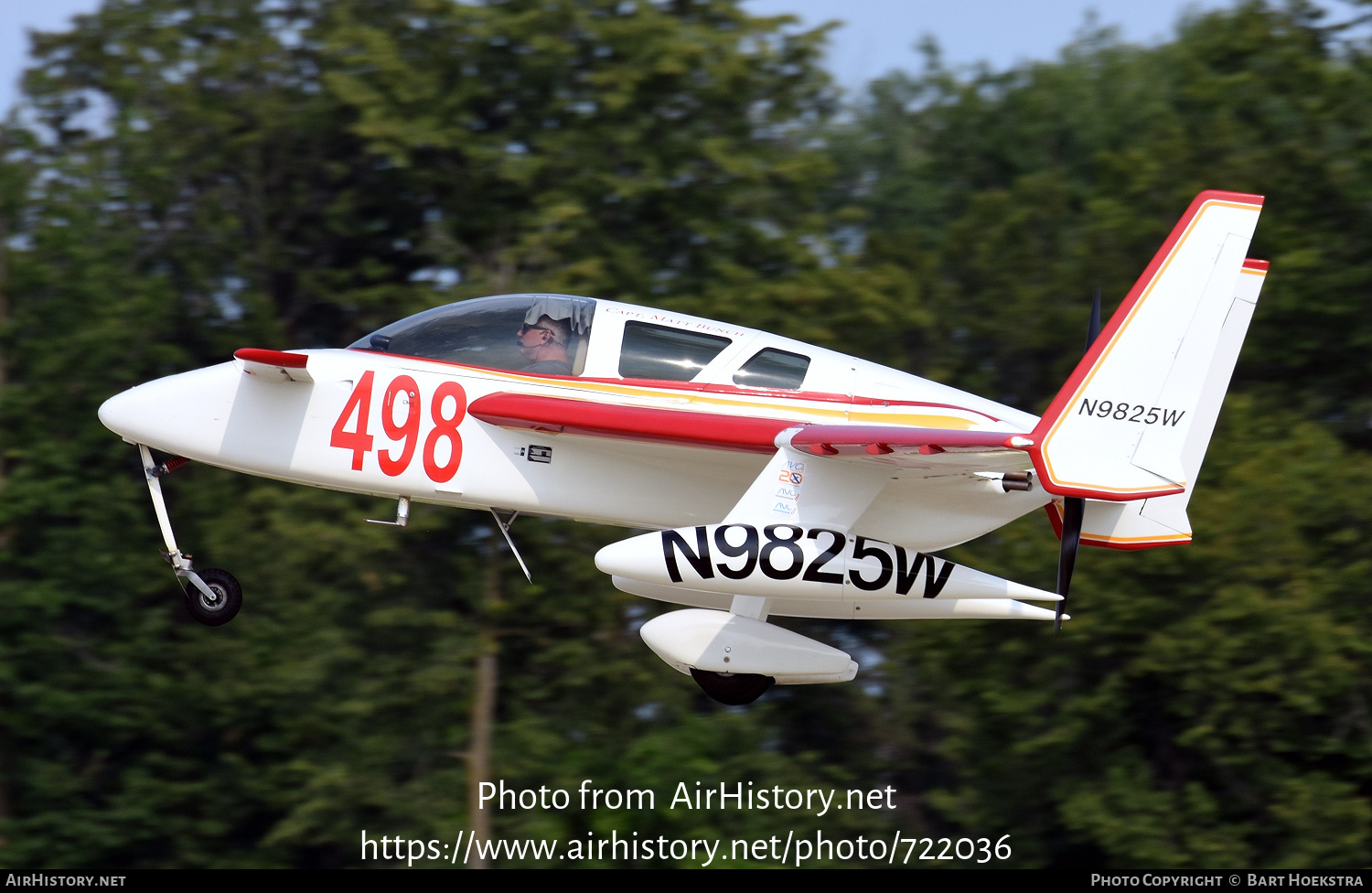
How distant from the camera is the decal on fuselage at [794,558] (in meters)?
10.6

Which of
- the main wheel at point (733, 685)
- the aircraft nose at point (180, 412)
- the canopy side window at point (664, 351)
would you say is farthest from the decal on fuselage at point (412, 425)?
A: the main wheel at point (733, 685)

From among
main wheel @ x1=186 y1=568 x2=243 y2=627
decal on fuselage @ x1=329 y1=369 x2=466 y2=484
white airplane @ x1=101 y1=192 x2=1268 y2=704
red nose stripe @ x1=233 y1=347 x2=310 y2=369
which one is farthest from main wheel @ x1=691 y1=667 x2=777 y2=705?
red nose stripe @ x1=233 y1=347 x2=310 y2=369

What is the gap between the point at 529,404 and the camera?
11.1m

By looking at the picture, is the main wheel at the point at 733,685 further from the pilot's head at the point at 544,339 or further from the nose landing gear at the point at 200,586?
the nose landing gear at the point at 200,586

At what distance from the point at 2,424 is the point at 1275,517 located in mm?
17954

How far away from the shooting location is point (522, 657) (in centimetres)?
2203

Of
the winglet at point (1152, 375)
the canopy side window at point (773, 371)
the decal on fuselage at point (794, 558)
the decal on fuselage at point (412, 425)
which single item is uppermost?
the winglet at point (1152, 375)

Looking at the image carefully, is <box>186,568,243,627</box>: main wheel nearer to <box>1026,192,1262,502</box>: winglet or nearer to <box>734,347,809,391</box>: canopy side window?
<box>734,347,809,391</box>: canopy side window

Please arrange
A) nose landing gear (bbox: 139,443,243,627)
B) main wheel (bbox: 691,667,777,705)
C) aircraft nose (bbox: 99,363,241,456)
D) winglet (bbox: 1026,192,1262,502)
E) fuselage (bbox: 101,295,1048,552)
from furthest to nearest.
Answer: main wheel (bbox: 691,667,777,705)
nose landing gear (bbox: 139,443,243,627)
aircraft nose (bbox: 99,363,241,456)
fuselage (bbox: 101,295,1048,552)
winglet (bbox: 1026,192,1262,502)

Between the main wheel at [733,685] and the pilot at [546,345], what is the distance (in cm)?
274

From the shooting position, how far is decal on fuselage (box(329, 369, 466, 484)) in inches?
448

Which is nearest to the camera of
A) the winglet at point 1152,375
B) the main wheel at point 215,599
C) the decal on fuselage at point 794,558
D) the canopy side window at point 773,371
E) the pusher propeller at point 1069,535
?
the winglet at point 1152,375

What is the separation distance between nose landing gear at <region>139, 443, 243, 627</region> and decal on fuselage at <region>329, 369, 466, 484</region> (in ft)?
5.10

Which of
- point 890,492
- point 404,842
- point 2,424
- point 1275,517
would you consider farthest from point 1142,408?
point 2,424
